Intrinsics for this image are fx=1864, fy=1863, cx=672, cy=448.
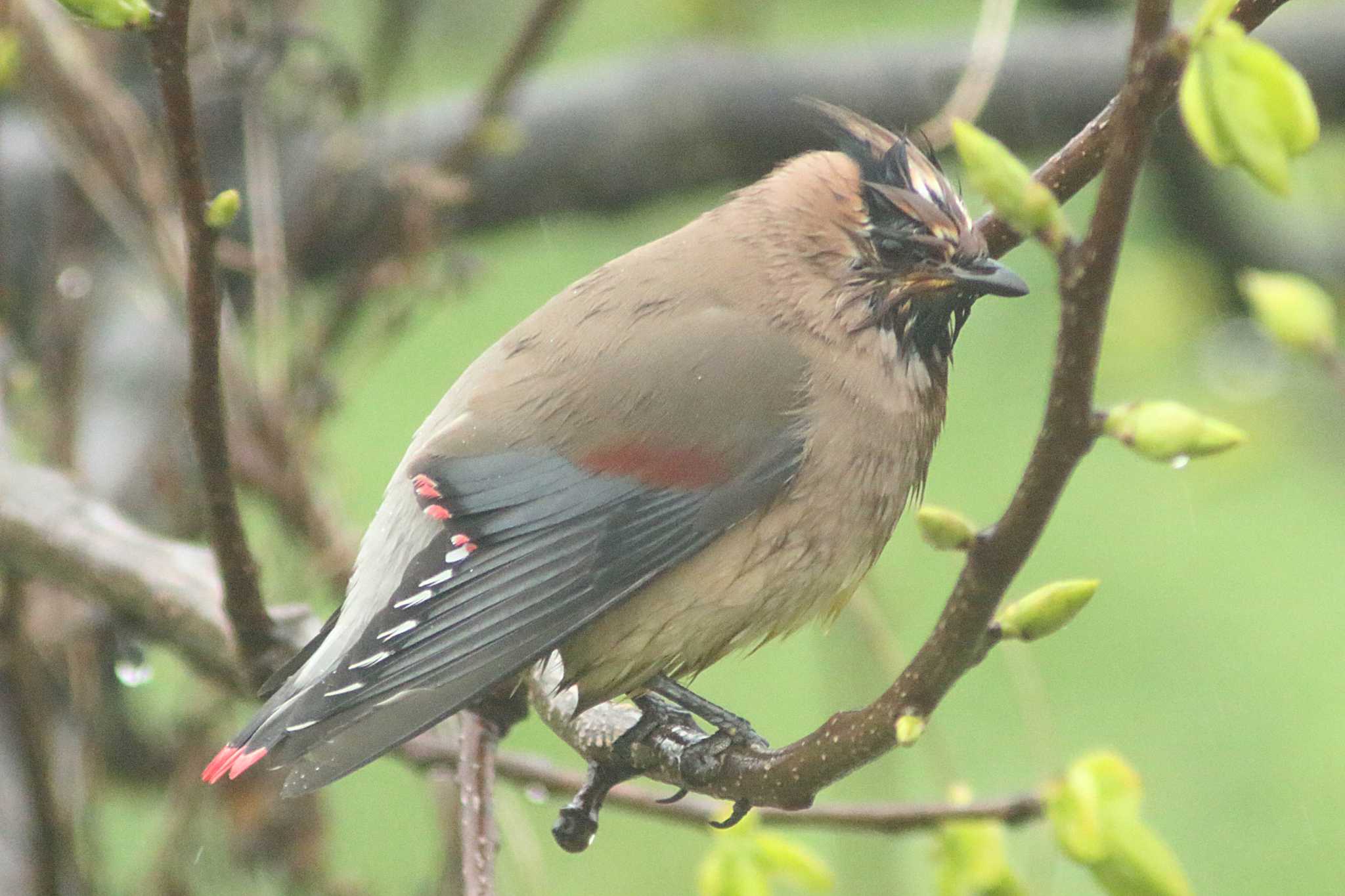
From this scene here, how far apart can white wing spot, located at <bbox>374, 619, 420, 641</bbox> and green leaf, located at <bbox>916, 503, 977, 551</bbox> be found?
993 millimetres

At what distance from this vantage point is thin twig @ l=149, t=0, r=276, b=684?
1650mm

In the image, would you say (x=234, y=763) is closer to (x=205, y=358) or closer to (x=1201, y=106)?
(x=205, y=358)

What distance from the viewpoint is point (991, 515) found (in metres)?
7.50

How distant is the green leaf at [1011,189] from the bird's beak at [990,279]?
98cm

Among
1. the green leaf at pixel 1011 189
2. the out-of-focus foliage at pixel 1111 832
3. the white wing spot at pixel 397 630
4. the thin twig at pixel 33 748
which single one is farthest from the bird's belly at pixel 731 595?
the green leaf at pixel 1011 189

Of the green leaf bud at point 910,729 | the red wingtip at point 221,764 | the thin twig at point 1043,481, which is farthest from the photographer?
the red wingtip at point 221,764

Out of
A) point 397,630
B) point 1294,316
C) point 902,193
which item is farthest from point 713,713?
point 1294,316

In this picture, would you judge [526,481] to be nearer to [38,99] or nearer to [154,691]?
[38,99]

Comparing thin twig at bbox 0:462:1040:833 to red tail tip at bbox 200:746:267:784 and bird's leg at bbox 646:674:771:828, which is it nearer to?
bird's leg at bbox 646:674:771:828

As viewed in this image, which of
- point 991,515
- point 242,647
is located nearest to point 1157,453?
point 242,647

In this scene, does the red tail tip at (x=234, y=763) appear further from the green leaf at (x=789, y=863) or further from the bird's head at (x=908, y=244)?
the bird's head at (x=908, y=244)

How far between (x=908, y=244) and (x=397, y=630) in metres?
0.83

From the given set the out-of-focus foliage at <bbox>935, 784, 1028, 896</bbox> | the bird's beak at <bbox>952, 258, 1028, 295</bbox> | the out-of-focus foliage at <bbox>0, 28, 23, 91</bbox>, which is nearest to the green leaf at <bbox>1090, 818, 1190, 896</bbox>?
the out-of-focus foliage at <bbox>935, 784, 1028, 896</bbox>

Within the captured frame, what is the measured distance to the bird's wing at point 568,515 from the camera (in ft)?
7.29
